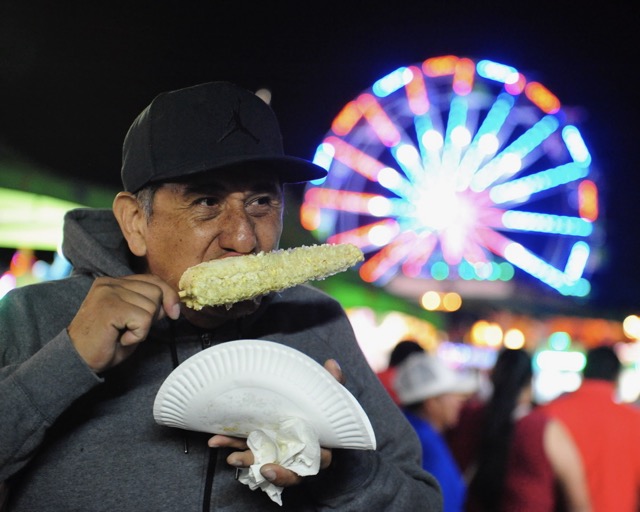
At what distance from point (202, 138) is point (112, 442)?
0.80 meters

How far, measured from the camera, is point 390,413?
2.18 meters

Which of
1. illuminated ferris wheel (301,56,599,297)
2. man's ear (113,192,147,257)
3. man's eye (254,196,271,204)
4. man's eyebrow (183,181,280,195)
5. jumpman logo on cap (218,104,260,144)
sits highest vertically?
jumpman logo on cap (218,104,260,144)

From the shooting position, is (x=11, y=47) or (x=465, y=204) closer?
(x=11, y=47)

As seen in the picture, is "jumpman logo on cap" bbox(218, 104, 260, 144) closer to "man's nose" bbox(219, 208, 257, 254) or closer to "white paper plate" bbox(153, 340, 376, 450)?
"man's nose" bbox(219, 208, 257, 254)

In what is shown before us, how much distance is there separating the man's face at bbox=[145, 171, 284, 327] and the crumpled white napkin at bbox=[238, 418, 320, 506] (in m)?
0.45

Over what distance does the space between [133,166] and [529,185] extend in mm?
19842

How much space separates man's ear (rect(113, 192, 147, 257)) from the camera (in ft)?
6.71

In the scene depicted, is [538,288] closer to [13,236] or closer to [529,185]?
[529,185]

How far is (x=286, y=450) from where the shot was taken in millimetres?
1551

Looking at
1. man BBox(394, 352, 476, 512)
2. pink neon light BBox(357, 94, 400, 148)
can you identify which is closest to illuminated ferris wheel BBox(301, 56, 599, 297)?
pink neon light BBox(357, 94, 400, 148)

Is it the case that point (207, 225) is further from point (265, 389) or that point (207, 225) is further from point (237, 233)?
point (265, 389)

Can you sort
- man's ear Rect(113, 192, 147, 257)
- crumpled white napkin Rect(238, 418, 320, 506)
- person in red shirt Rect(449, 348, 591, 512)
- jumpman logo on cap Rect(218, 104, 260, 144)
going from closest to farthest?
1. crumpled white napkin Rect(238, 418, 320, 506)
2. jumpman logo on cap Rect(218, 104, 260, 144)
3. man's ear Rect(113, 192, 147, 257)
4. person in red shirt Rect(449, 348, 591, 512)

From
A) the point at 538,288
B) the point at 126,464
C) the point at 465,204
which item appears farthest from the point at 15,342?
the point at 538,288

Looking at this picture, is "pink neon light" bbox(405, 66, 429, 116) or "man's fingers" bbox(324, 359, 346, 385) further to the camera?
"pink neon light" bbox(405, 66, 429, 116)
